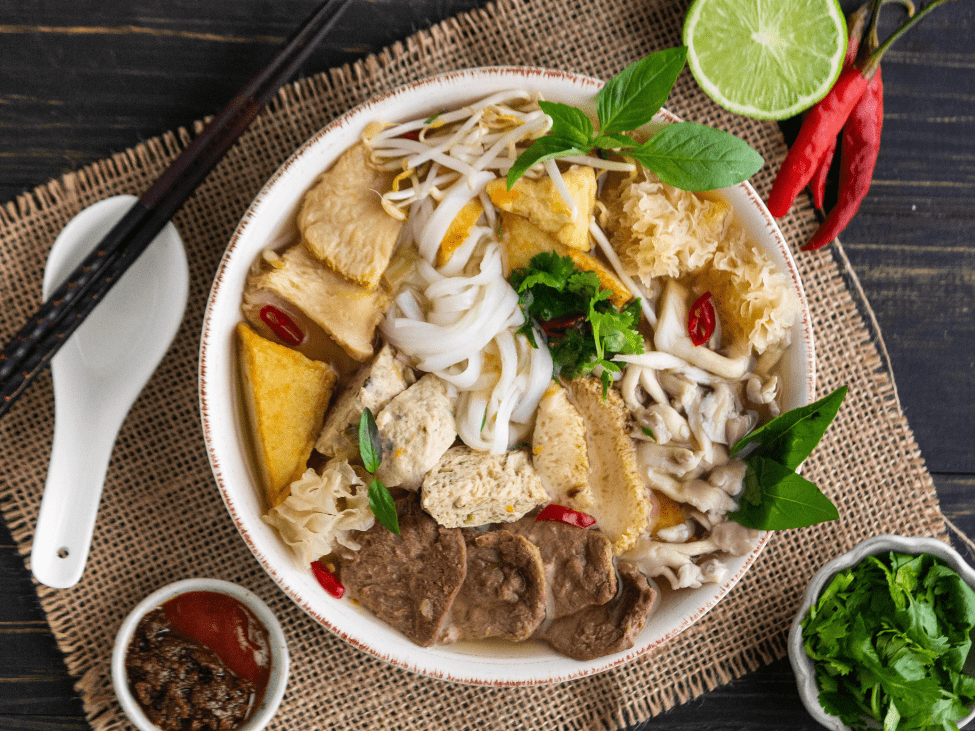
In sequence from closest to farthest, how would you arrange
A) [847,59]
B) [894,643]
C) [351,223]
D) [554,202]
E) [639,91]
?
[639,91], [554,202], [351,223], [894,643], [847,59]

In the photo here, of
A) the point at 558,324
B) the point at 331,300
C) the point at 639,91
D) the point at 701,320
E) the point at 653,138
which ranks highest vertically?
the point at 639,91

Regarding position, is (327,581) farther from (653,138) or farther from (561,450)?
(653,138)

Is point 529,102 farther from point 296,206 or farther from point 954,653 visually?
point 954,653

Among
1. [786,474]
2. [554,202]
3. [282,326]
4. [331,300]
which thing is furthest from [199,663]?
[786,474]

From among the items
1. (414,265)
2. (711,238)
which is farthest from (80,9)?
(711,238)

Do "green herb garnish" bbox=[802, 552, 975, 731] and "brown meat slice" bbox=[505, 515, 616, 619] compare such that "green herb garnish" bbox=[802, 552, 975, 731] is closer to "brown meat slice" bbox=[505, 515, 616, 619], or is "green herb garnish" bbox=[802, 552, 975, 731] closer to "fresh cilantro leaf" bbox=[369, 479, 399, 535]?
"brown meat slice" bbox=[505, 515, 616, 619]

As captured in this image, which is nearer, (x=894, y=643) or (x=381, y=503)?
(x=381, y=503)

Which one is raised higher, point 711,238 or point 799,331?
point 711,238
